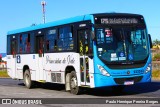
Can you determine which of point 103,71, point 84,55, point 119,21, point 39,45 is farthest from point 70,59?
point 39,45

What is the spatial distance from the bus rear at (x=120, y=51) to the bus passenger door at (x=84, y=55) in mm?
554

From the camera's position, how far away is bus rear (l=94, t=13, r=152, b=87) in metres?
16.0

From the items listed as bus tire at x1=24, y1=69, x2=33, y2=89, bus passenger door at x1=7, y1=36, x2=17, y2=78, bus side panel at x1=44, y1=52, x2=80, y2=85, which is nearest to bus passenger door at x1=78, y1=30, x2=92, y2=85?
bus side panel at x1=44, y1=52, x2=80, y2=85

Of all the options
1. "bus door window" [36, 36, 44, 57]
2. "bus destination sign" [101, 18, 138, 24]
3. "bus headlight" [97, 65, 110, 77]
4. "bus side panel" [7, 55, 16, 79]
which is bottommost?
"bus headlight" [97, 65, 110, 77]

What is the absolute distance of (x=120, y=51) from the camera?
16.2 metres

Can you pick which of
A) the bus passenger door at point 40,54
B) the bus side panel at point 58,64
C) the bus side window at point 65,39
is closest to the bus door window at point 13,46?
the bus passenger door at point 40,54

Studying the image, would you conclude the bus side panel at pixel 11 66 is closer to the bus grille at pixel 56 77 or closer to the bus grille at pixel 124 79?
the bus grille at pixel 56 77

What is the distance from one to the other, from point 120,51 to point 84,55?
1.43 meters

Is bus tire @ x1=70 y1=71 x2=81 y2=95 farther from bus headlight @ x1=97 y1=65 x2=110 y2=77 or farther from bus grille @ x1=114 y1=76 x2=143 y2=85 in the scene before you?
bus grille @ x1=114 y1=76 x2=143 y2=85

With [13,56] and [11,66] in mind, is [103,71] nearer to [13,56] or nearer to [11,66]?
[13,56]

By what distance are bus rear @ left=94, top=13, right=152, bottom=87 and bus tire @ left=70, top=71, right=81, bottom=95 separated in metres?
1.69

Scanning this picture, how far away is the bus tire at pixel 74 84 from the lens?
688 inches

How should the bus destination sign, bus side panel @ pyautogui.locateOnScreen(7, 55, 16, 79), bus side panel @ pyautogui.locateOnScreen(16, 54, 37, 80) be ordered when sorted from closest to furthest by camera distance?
1. the bus destination sign
2. bus side panel @ pyautogui.locateOnScreen(16, 54, 37, 80)
3. bus side panel @ pyautogui.locateOnScreen(7, 55, 16, 79)

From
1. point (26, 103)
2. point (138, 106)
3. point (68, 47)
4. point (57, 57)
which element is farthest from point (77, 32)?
point (138, 106)
